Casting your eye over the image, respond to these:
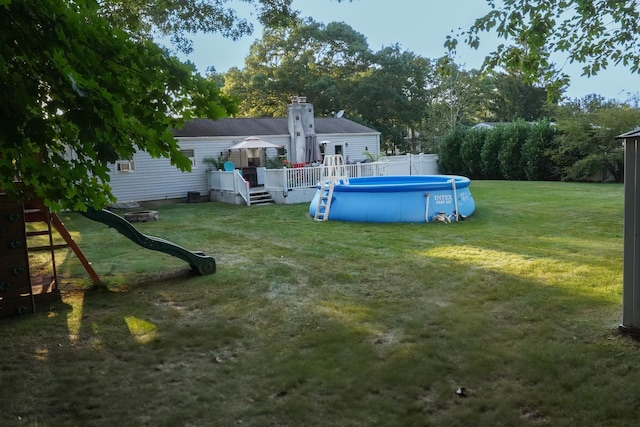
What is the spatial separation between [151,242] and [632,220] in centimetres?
589

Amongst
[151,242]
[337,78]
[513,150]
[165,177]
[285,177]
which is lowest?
[151,242]

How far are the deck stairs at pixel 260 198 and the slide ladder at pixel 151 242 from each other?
10.1 meters

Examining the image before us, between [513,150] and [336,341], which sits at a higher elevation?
[513,150]

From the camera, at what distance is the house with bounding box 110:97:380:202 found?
1959 centimetres

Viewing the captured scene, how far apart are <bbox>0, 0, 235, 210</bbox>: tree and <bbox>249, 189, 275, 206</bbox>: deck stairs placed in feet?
47.0

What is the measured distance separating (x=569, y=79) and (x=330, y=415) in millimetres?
5053

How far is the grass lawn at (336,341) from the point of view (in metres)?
3.60

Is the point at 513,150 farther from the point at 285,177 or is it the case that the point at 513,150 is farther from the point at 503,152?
the point at 285,177

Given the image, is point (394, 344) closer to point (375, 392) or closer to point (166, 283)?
point (375, 392)

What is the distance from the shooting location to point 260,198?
18344 millimetres

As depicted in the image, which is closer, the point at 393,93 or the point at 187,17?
the point at 187,17

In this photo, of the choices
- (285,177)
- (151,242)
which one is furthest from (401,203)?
(151,242)

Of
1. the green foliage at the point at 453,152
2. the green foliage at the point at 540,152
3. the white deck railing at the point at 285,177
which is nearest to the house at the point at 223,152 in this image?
the white deck railing at the point at 285,177

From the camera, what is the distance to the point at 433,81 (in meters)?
43.6
